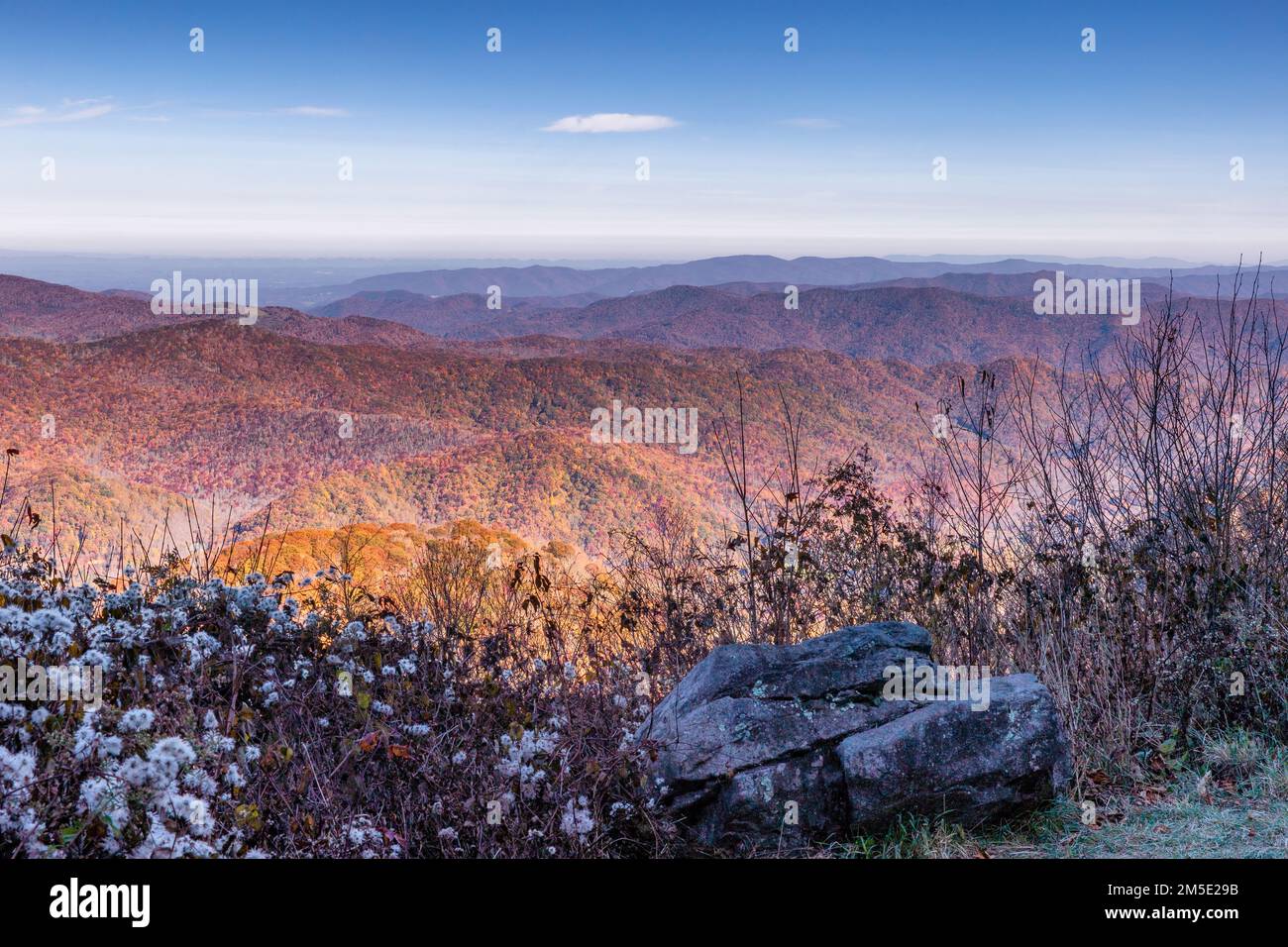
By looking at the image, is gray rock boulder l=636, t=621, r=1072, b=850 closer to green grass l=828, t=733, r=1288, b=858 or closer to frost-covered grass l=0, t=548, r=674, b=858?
green grass l=828, t=733, r=1288, b=858

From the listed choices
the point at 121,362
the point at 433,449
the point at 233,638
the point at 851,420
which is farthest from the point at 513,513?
the point at 121,362

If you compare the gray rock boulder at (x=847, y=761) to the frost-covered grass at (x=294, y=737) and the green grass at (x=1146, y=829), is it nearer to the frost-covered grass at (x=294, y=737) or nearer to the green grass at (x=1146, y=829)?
the green grass at (x=1146, y=829)

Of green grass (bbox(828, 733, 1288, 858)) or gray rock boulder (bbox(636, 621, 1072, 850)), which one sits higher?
gray rock boulder (bbox(636, 621, 1072, 850))

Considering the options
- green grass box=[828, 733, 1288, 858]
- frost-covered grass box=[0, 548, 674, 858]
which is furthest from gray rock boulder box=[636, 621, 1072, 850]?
frost-covered grass box=[0, 548, 674, 858]

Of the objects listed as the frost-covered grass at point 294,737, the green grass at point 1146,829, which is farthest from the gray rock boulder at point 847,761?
the frost-covered grass at point 294,737

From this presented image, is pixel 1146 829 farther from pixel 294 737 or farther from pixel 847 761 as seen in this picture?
pixel 294 737

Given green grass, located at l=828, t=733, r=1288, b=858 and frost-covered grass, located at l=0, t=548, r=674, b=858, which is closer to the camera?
frost-covered grass, located at l=0, t=548, r=674, b=858
